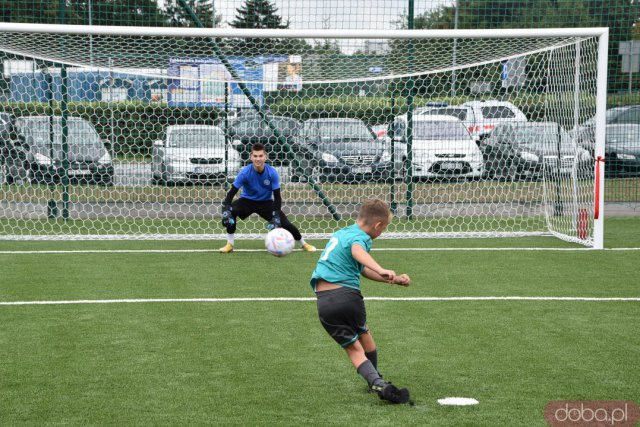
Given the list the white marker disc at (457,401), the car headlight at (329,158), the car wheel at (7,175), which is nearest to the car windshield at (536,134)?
the car headlight at (329,158)

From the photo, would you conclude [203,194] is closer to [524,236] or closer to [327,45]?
[327,45]

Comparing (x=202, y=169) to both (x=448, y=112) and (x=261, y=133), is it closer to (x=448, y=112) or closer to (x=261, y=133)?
(x=261, y=133)

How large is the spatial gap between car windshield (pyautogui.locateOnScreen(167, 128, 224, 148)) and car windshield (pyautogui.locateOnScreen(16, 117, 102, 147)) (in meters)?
1.39

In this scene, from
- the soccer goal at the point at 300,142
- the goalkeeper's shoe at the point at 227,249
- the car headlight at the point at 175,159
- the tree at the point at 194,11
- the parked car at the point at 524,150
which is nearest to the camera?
the goalkeeper's shoe at the point at 227,249

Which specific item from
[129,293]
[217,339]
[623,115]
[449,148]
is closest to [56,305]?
[129,293]

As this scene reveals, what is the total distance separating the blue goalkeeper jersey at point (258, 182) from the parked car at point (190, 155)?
222 cm

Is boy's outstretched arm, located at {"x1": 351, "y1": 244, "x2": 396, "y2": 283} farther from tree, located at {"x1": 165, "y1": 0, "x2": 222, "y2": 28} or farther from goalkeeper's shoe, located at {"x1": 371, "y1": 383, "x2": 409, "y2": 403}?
tree, located at {"x1": 165, "y1": 0, "x2": 222, "y2": 28}

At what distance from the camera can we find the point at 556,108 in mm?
14328

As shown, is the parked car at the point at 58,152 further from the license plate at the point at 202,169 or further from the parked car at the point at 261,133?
the parked car at the point at 261,133

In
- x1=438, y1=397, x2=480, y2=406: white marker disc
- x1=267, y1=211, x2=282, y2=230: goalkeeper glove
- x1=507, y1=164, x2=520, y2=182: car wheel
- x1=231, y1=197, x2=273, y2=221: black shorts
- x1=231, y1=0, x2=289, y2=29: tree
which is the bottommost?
x1=438, y1=397, x2=480, y2=406: white marker disc

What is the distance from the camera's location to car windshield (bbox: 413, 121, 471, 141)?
1484 cm

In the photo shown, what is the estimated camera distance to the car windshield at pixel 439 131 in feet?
48.7

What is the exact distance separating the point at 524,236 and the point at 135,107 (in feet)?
22.5

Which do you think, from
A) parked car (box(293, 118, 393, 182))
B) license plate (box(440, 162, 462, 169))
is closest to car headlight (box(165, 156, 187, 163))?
parked car (box(293, 118, 393, 182))
